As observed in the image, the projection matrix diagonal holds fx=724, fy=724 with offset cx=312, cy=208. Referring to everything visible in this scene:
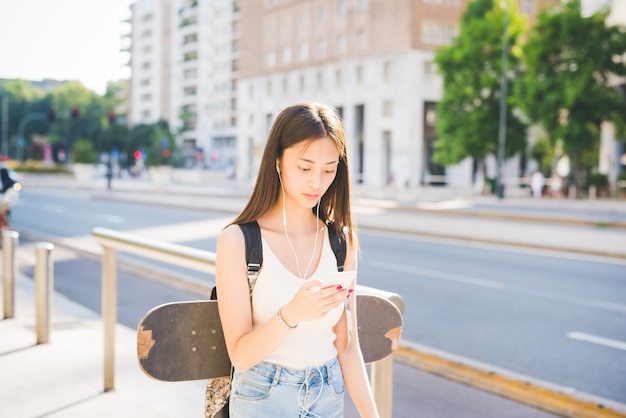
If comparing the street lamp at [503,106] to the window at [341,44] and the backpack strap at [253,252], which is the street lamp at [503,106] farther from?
the backpack strap at [253,252]

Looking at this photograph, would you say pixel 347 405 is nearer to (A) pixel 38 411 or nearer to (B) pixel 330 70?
(A) pixel 38 411

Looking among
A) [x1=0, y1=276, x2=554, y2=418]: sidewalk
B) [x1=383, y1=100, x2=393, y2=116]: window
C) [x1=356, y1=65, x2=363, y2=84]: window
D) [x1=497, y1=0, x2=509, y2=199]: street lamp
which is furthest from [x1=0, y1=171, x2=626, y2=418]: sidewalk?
[x1=356, y1=65, x2=363, y2=84]: window

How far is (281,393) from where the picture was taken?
2.29 meters

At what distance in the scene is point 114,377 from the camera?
476cm

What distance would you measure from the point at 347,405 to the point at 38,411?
2149 mm

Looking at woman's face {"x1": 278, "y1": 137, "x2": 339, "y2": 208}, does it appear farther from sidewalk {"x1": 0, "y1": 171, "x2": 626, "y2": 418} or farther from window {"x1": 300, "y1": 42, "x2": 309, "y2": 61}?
window {"x1": 300, "y1": 42, "x2": 309, "y2": 61}

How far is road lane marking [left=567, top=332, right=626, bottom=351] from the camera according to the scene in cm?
731

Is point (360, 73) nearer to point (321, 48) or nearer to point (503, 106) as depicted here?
point (321, 48)

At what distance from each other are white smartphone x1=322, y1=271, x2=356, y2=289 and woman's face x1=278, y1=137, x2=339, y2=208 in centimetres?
41

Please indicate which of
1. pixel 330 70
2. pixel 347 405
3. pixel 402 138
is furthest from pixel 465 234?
pixel 330 70

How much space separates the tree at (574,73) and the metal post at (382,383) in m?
34.9

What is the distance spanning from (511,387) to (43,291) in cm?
382

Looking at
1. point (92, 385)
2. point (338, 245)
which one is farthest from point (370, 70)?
point (338, 245)

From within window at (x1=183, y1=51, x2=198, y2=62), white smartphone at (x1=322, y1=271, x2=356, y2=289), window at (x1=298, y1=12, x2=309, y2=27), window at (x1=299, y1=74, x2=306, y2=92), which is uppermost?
window at (x1=183, y1=51, x2=198, y2=62)
